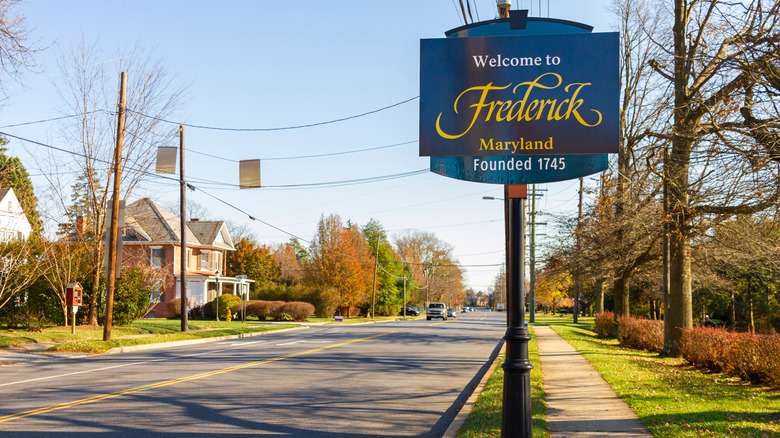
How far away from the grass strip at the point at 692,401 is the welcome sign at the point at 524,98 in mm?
3745

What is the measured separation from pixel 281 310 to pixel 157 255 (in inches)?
441

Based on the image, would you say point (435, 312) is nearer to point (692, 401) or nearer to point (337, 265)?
point (337, 265)

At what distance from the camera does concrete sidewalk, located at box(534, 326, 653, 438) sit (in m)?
7.73

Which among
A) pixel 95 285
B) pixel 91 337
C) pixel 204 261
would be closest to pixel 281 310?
pixel 204 261

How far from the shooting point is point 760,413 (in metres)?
9.01

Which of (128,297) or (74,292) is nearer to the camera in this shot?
(74,292)

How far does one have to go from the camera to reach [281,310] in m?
46.2

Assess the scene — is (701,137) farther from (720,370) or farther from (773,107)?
(720,370)

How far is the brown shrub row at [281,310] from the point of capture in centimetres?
4600

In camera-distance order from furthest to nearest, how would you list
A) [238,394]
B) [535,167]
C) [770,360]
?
[770,360] → [238,394] → [535,167]

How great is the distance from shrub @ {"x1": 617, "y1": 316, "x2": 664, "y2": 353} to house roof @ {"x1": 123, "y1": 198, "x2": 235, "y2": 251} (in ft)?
104

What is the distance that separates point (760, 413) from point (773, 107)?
4.47 meters

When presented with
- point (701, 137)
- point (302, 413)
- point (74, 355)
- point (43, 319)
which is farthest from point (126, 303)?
point (701, 137)

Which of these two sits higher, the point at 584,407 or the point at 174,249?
the point at 174,249
